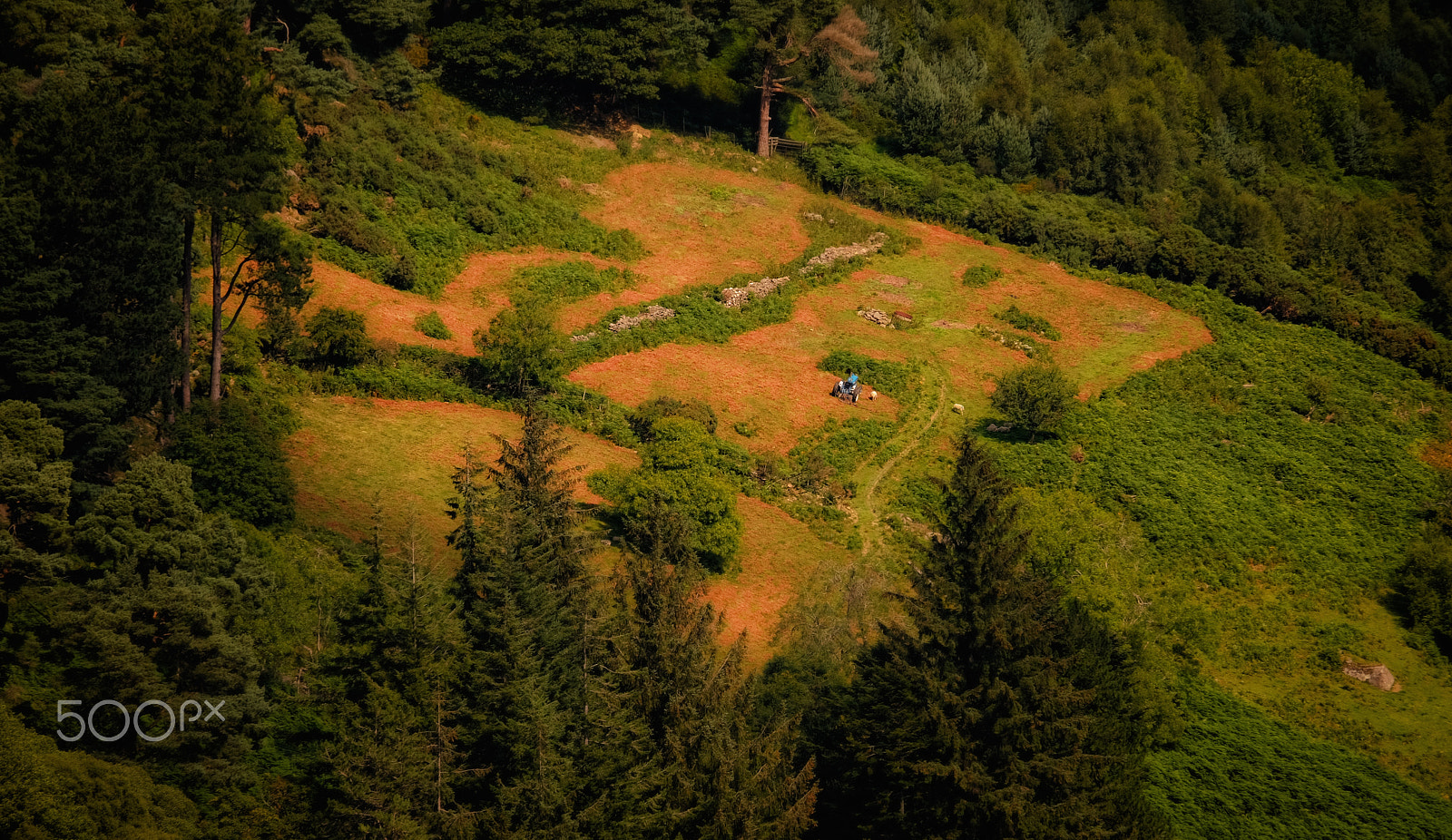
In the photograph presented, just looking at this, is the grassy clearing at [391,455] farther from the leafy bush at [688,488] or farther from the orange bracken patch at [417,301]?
the orange bracken patch at [417,301]

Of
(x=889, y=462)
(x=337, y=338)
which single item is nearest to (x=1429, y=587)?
(x=889, y=462)

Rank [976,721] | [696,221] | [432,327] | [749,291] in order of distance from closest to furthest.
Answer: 1. [976,721]
2. [432,327]
3. [749,291]
4. [696,221]

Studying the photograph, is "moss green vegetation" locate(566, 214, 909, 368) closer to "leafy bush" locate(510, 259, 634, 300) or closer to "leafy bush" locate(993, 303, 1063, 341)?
"leafy bush" locate(510, 259, 634, 300)

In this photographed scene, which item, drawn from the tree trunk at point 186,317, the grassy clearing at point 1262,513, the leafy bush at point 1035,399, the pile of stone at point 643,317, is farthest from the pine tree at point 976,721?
the pile of stone at point 643,317

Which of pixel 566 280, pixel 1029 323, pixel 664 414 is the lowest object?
pixel 1029 323

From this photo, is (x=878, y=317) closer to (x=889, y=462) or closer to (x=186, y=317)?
(x=889, y=462)

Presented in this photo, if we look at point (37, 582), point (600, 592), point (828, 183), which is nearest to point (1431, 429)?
point (828, 183)

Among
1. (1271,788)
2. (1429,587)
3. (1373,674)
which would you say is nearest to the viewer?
(1271,788)
